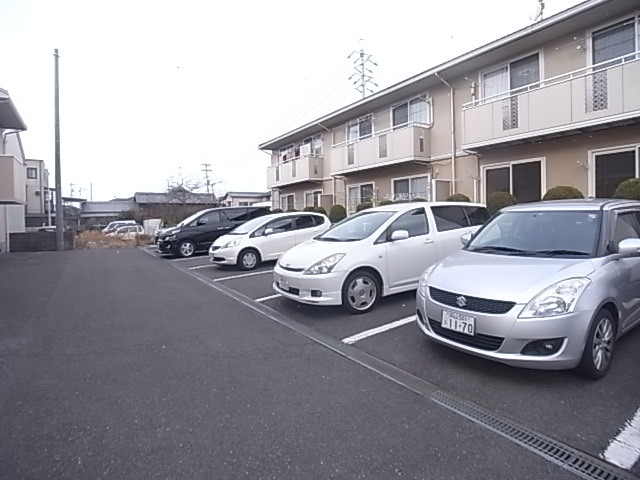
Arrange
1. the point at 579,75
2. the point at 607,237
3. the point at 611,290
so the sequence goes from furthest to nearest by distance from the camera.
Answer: the point at 579,75 → the point at 607,237 → the point at 611,290

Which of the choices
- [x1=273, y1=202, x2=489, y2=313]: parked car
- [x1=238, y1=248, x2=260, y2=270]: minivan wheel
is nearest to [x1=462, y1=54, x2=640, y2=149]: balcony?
[x1=273, y1=202, x2=489, y2=313]: parked car

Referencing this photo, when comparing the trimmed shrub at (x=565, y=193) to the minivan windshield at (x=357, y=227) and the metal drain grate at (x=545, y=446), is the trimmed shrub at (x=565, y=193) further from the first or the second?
the metal drain grate at (x=545, y=446)

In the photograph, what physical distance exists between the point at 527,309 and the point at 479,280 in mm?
483

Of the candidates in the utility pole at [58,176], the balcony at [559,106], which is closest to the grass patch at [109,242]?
the utility pole at [58,176]

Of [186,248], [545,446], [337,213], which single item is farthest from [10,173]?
[545,446]

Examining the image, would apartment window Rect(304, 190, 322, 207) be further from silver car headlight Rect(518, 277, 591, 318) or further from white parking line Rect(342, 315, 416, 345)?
silver car headlight Rect(518, 277, 591, 318)

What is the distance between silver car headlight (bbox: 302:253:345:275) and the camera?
17.5 ft

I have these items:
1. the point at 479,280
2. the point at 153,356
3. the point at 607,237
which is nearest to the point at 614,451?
the point at 479,280

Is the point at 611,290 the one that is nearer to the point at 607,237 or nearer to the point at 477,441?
the point at 607,237

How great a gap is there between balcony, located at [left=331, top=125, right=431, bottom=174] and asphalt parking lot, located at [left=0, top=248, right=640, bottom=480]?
30.4 feet

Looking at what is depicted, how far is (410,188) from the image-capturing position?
14.6 metres

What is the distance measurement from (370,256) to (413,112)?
1060 centimetres

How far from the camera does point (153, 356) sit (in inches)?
162

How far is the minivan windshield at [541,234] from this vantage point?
385 centimetres
